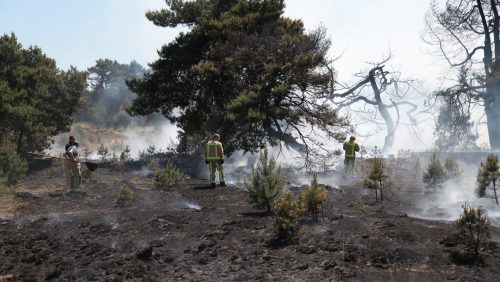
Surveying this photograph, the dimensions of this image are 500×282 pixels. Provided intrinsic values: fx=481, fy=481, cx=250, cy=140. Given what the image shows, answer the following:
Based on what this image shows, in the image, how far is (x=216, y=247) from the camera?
22.4 feet

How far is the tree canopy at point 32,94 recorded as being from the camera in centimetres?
1888

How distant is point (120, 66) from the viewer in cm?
6712

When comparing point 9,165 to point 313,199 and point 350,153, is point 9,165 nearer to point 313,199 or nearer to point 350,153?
point 313,199

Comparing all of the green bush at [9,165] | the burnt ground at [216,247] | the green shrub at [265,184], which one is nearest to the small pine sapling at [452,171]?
the burnt ground at [216,247]

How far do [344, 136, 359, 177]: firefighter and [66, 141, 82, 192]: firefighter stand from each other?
A: 359 inches

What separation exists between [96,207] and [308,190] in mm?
5379

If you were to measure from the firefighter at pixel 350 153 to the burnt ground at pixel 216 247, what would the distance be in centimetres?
652

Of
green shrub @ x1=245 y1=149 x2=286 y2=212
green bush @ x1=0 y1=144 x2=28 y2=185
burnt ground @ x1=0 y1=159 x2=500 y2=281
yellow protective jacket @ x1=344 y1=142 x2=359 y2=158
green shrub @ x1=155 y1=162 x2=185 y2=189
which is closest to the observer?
burnt ground @ x1=0 y1=159 x2=500 y2=281

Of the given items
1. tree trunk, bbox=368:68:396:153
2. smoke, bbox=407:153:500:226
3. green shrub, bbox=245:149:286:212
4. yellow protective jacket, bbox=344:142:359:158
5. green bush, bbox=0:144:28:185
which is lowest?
smoke, bbox=407:153:500:226

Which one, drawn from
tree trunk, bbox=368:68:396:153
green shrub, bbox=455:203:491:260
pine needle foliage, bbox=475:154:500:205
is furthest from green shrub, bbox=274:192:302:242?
tree trunk, bbox=368:68:396:153

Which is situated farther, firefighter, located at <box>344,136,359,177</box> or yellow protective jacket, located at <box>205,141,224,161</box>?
firefighter, located at <box>344,136,359,177</box>

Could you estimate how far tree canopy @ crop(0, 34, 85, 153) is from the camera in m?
18.9

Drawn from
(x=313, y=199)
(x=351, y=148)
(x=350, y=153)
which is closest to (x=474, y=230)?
(x=313, y=199)

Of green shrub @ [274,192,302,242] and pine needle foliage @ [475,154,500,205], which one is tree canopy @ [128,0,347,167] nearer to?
pine needle foliage @ [475,154,500,205]
